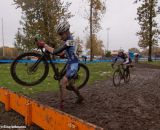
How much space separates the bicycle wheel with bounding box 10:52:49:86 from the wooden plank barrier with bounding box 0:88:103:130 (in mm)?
552

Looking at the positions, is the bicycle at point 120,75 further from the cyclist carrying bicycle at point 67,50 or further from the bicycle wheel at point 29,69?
the bicycle wheel at point 29,69

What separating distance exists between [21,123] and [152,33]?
41804mm

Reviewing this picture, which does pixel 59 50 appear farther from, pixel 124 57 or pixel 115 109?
pixel 124 57

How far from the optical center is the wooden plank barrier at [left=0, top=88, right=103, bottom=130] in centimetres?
581

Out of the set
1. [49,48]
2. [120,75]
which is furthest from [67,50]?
[120,75]

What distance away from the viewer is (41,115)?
7.57m

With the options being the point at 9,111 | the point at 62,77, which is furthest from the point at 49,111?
the point at 9,111

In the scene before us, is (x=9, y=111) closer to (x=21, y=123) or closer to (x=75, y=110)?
(x=21, y=123)

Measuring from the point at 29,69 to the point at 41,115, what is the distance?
4.43ft

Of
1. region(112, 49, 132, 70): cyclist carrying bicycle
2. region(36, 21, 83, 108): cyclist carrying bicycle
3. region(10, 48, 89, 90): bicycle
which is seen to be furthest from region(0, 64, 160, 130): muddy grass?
region(112, 49, 132, 70): cyclist carrying bicycle

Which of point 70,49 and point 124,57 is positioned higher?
point 70,49

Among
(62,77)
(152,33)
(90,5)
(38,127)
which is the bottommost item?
(38,127)

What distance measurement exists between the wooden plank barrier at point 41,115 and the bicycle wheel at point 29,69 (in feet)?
1.81

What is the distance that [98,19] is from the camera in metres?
43.0
